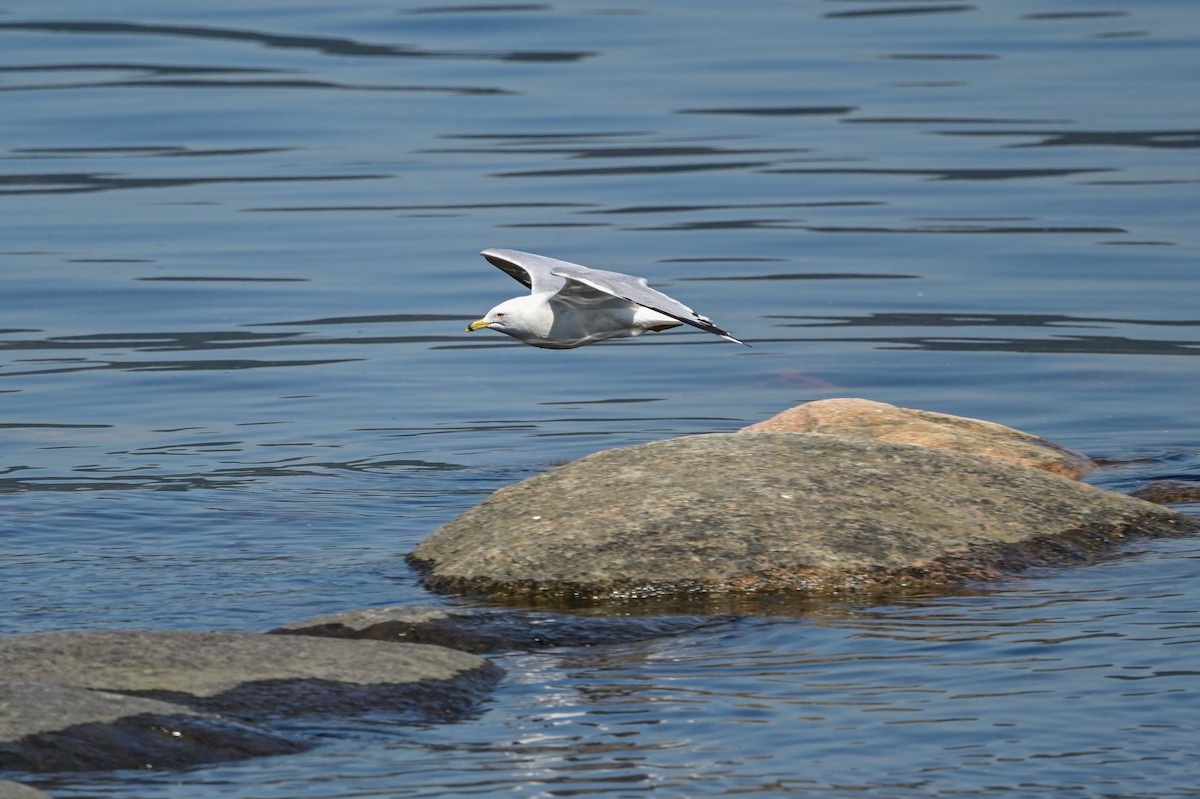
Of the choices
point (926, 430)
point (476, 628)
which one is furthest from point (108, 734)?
point (926, 430)

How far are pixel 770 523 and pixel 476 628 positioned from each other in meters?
1.71

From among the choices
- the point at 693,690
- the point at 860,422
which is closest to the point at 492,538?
the point at 693,690

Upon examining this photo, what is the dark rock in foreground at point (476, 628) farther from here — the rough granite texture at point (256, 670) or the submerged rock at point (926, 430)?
the submerged rock at point (926, 430)

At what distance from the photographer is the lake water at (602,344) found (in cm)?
705

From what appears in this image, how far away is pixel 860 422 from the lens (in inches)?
464

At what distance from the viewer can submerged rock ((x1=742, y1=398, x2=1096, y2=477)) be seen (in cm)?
1141

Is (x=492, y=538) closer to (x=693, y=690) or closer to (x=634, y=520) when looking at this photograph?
(x=634, y=520)

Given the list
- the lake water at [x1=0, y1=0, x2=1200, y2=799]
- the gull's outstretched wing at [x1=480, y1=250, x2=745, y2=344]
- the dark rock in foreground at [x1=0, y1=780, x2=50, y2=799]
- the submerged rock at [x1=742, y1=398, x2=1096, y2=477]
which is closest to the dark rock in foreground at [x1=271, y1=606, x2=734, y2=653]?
the lake water at [x1=0, y1=0, x2=1200, y2=799]

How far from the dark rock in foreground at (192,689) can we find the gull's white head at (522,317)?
12.0ft

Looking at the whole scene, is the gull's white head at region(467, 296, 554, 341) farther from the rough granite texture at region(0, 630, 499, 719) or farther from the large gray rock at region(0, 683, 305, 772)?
the large gray rock at region(0, 683, 305, 772)

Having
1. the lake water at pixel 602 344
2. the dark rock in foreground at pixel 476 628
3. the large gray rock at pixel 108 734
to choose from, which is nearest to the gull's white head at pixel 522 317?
the lake water at pixel 602 344

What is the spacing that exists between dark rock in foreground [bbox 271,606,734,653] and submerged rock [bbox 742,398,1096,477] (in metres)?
3.30

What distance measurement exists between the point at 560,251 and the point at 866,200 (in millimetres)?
4929

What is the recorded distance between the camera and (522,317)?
1114cm
